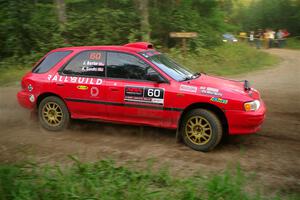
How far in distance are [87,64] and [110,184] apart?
2967 mm

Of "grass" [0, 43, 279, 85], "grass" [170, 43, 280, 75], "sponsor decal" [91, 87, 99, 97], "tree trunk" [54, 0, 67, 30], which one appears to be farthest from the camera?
"tree trunk" [54, 0, 67, 30]

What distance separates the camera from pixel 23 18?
17.0 meters

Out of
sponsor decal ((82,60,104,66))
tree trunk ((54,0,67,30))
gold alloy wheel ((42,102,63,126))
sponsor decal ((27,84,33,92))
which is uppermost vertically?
tree trunk ((54,0,67,30))

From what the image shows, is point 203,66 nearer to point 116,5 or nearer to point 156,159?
point 116,5

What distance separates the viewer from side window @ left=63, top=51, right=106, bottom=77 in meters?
6.91

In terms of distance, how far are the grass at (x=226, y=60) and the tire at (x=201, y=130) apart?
28.9 feet

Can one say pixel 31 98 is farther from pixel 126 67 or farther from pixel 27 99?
pixel 126 67

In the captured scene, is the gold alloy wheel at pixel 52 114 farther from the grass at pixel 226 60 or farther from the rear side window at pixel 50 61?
the grass at pixel 226 60

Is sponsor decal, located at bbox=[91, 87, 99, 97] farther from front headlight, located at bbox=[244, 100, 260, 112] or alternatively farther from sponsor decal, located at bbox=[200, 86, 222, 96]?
front headlight, located at bbox=[244, 100, 260, 112]

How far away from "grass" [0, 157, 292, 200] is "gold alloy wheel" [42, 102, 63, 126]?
6.57 ft

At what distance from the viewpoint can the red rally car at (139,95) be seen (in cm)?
607

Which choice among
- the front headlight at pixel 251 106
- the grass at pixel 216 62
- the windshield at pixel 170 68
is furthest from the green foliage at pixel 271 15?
the front headlight at pixel 251 106

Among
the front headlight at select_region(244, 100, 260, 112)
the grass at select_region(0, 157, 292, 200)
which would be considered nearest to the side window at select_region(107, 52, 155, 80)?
the front headlight at select_region(244, 100, 260, 112)

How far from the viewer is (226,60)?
1738 cm
